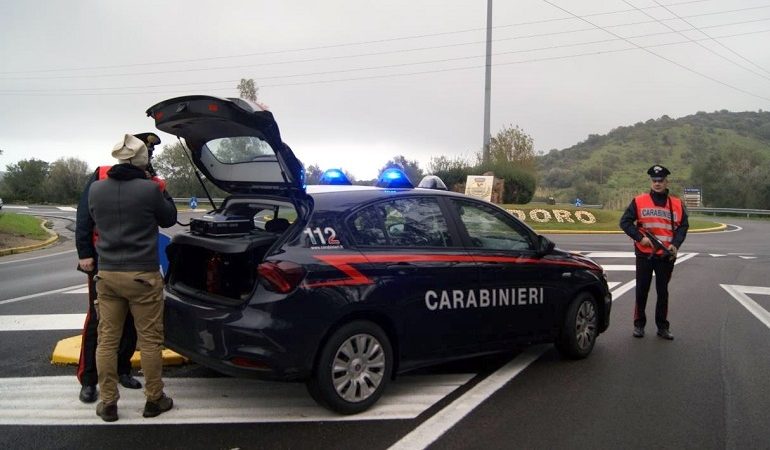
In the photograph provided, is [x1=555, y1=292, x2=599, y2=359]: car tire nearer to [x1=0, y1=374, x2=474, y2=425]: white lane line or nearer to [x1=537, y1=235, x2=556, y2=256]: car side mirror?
[x1=537, y1=235, x2=556, y2=256]: car side mirror

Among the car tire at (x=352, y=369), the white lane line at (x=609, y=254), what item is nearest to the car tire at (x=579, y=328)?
the car tire at (x=352, y=369)

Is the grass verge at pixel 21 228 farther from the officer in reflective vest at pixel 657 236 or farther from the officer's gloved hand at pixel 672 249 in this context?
the officer's gloved hand at pixel 672 249

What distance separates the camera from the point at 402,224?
441cm

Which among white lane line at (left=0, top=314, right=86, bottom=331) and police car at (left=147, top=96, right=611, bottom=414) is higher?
police car at (left=147, top=96, right=611, bottom=414)

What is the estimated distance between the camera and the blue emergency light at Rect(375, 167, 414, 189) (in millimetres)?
4992

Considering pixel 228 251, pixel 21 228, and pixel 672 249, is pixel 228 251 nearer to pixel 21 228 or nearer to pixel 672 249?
pixel 672 249

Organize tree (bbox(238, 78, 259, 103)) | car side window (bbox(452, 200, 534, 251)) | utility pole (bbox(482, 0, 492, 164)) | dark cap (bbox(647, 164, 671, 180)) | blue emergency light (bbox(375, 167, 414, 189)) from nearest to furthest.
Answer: car side window (bbox(452, 200, 534, 251)) < blue emergency light (bbox(375, 167, 414, 189)) < dark cap (bbox(647, 164, 671, 180)) < utility pole (bbox(482, 0, 492, 164)) < tree (bbox(238, 78, 259, 103))

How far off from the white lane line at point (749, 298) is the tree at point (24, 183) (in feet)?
190

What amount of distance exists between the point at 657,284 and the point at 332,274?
418 centimetres

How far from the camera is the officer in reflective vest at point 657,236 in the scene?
20.6 feet

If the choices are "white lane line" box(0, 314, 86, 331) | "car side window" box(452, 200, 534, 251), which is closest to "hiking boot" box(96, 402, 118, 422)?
"car side window" box(452, 200, 534, 251)

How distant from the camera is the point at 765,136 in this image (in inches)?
3565

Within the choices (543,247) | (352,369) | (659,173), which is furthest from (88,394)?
(659,173)

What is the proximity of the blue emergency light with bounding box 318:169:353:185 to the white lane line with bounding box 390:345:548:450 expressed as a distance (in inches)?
83.8
